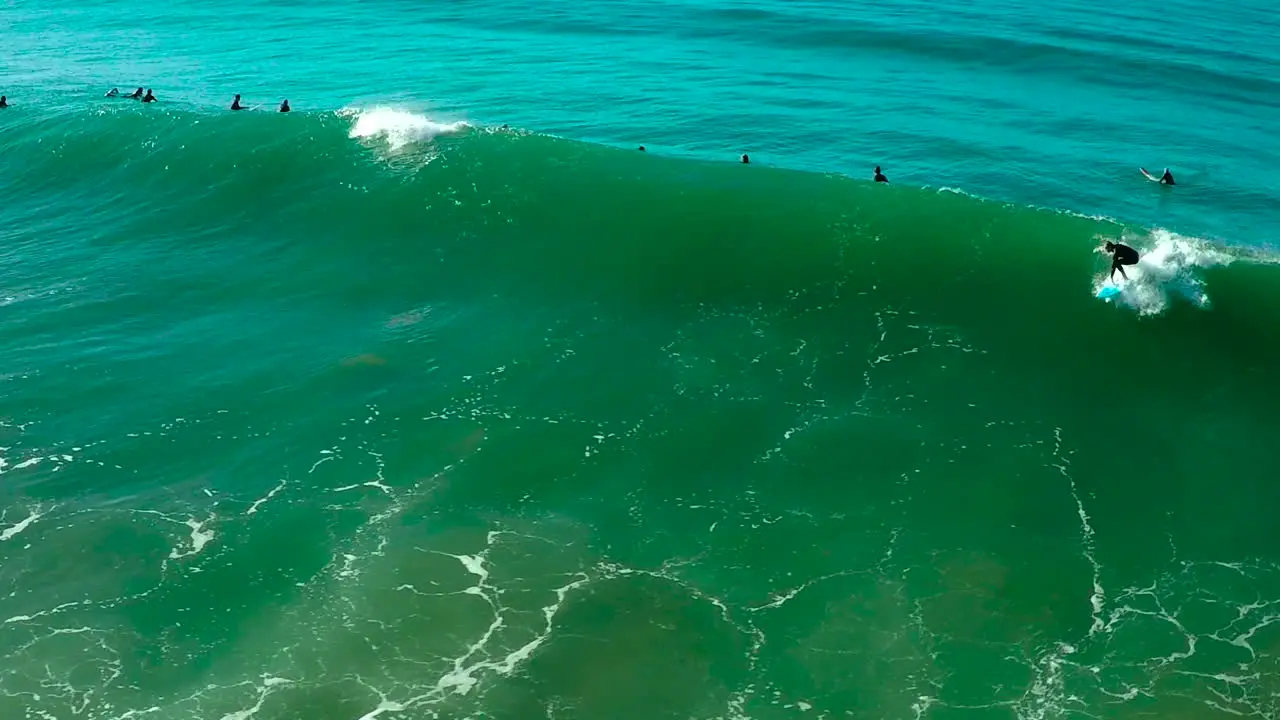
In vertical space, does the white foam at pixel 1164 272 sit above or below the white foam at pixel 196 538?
above

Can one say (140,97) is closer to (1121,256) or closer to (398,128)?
(398,128)

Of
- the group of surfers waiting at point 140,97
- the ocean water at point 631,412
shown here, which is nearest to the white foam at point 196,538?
the ocean water at point 631,412

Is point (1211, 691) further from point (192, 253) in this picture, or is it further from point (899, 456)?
point (192, 253)

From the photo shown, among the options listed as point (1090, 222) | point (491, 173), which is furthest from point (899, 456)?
point (491, 173)

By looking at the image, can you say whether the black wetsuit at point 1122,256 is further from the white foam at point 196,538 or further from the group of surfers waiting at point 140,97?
the group of surfers waiting at point 140,97

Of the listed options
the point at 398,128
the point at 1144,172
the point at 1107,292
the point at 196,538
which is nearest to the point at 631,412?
the point at 196,538
